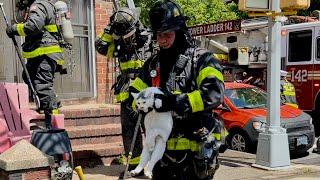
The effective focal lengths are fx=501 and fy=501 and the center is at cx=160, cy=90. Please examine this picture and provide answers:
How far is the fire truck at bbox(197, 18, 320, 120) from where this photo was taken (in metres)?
13.6

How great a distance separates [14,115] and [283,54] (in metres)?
10.1

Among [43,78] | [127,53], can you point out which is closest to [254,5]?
[127,53]

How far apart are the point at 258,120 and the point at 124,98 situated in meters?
3.67

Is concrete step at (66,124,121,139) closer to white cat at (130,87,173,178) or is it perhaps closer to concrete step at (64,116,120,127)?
Answer: concrete step at (64,116,120,127)

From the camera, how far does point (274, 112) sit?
25.3 ft

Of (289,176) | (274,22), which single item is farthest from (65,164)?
(274,22)

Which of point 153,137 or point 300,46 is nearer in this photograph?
point 153,137

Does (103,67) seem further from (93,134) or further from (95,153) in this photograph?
(95,153)

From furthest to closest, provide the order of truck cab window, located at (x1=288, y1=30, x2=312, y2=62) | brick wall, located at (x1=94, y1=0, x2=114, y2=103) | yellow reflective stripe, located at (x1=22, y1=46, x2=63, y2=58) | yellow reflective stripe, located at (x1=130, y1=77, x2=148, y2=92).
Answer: truck cab window, located at (x1=288, y1=30, x2=312, y2=62), brick wall, located at (x1=94, y1=0, x2=114, y2=103), yellow reflective stripe, located at (x1=22, y1=46, x2=63, y2=58), yellow reflective stripe, located at (x1=130, y1=77, x2=148, y2=92)

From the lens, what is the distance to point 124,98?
20.5 ft

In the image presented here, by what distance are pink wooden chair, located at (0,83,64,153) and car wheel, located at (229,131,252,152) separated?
163 inches

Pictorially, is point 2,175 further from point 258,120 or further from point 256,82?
point 256,82

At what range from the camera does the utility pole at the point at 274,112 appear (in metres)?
7.60

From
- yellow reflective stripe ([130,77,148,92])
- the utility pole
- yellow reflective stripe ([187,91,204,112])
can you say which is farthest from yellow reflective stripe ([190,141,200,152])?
the utility pole
